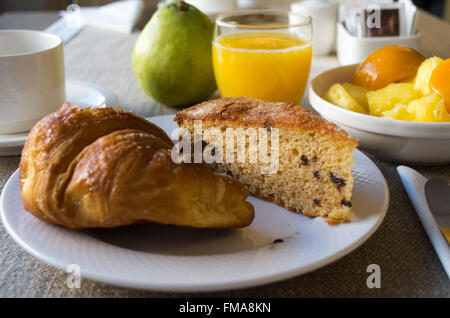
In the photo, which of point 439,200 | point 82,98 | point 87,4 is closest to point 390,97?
point 439,200

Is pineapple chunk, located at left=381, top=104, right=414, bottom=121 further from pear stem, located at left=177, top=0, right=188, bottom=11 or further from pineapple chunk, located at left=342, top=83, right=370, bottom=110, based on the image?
pear stem, located at left=177, top=0, right=188, bottom=11

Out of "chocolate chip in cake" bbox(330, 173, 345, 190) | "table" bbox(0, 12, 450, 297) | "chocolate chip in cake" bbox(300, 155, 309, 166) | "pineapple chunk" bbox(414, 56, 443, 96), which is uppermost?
"pineapple chunk" bbox(414, 56, 443, 96)

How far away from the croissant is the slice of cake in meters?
0.18

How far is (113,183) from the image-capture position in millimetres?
810

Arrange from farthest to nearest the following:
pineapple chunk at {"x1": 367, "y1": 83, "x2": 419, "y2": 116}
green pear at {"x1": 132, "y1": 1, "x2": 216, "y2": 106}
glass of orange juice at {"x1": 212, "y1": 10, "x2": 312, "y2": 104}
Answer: green pear at {"x1": 132, "y1": 1, "x2": 216, "y2": 106} → glass of orange juice at {"x1": 212, "y1": 10, "x2": 312, "y2": 104} → pineapple chunk at {"x1": 367, "y1": 83, "x2": 419, "y2": 116}

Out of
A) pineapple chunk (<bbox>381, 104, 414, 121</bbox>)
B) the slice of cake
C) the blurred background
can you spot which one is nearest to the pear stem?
the slice of cake

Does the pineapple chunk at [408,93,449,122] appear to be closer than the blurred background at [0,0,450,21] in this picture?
Yes

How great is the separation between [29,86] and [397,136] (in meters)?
1.04

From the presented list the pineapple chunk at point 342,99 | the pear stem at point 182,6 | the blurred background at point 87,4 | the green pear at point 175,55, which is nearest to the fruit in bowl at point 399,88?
the pineapple chunk at point 342,99

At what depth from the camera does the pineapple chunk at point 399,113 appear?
1198mm

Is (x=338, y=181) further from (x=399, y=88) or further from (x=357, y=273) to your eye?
(x=399, y=88)

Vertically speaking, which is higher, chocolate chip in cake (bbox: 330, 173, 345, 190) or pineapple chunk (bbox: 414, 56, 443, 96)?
pineapple chunk (bbox: 414, 56, 443, 96)

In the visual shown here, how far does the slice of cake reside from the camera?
979 mm

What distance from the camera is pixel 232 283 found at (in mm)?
685
